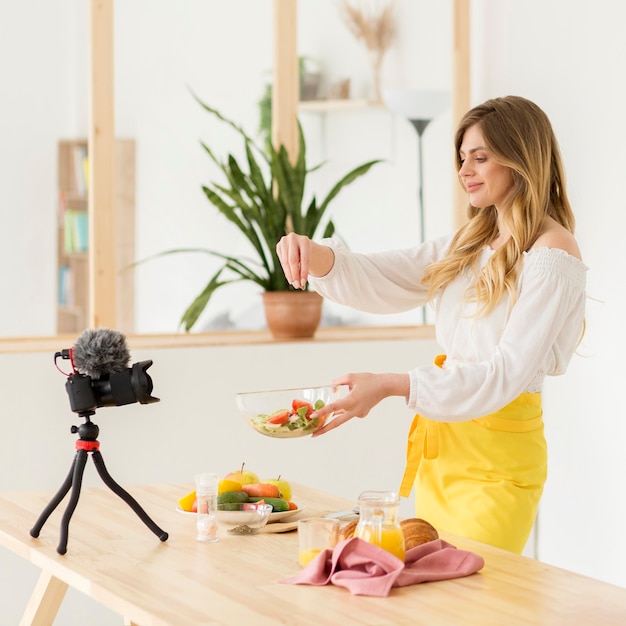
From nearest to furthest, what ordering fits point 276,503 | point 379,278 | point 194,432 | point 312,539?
point 312,539, point 276,503, point 379,278, point 194,432

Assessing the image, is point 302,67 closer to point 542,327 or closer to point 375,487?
point 375,487

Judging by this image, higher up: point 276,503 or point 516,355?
point 516,355

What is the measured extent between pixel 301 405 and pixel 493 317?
53 cm

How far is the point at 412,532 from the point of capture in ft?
6.64

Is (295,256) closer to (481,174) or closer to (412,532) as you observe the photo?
(481,174)

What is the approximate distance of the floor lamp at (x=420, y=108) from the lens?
457 centimetres

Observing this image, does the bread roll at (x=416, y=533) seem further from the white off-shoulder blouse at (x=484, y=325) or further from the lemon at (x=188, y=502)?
the lemon at (x=188, y=502)

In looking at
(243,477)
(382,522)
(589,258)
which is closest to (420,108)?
(589,258)

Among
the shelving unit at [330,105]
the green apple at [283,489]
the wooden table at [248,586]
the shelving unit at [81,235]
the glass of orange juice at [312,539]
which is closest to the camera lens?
the wooden table at [248,586]

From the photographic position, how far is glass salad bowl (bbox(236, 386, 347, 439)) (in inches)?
84.2

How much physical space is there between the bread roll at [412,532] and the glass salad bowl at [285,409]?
22 centimetres

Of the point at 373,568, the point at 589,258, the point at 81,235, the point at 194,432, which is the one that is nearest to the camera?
the point at 373,568

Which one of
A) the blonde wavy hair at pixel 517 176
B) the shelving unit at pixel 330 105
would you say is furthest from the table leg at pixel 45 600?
the shelving unit at pixel 330 105

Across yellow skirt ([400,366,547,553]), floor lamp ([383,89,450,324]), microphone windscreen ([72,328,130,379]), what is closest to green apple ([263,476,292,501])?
yellow skirt ([400,366,547,553])
